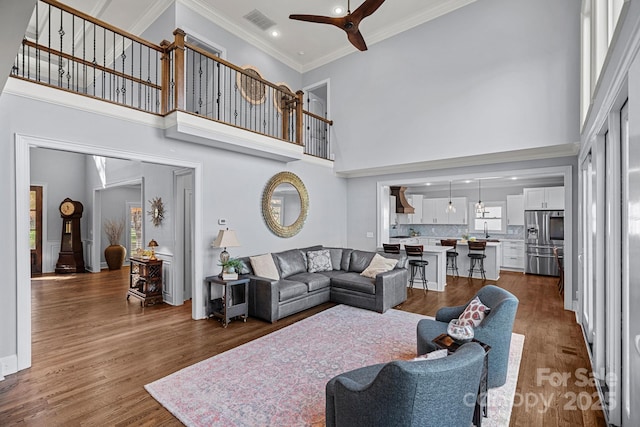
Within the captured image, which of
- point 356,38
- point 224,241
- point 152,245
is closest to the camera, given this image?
point 356,38

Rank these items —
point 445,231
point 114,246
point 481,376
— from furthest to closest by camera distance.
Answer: point 445,231, point 114,246, point 481,376

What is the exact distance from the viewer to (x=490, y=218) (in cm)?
941

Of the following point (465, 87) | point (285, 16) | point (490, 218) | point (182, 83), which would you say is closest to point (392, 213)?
point (490, 218)

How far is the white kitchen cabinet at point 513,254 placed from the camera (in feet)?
27.9

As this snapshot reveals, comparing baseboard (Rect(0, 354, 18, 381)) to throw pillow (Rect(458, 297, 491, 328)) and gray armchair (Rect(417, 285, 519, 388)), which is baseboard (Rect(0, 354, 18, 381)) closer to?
gray armchair (Rect(417, 285, 519, 388))

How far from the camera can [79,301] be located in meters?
5.48

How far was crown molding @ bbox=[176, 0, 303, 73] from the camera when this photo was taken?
5.47 m

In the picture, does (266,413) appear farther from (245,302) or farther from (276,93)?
(276,93)

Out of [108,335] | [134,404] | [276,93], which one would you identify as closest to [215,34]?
[276,93]

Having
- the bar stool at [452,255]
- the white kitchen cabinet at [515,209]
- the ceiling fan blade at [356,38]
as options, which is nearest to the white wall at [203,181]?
the ceiling fan blade at [356,38]

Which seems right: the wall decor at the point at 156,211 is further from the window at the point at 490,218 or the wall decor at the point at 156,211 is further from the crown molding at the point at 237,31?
the window at the point at 490,218

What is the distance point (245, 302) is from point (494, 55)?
5.60 m

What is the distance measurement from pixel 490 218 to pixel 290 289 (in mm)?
7510

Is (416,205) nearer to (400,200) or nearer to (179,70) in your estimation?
(400,200)
